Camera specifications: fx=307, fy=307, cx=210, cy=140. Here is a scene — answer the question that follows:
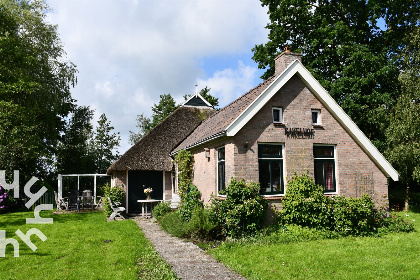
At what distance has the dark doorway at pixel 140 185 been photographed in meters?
18.3

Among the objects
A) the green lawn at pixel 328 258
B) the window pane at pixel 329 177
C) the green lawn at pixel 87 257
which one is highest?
the window pane at pixel 329 177

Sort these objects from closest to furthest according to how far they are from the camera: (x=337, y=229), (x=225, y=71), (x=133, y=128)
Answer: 1. (x=337, y=229)
2. (x=225, y=71)
3. (x=133, y=128)

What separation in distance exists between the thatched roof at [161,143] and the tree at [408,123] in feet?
38.6

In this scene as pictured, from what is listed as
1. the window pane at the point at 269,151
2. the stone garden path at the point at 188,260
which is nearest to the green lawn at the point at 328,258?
the stone garden path at the point at 188,260

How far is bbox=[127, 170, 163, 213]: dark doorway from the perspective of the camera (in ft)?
60.0

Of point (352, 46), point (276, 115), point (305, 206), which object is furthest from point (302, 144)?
point (352, 46)

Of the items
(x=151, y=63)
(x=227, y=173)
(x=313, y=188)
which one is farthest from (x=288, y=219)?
(x=151, y=63)

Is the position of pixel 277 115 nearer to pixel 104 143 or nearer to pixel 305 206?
pixel 305 206

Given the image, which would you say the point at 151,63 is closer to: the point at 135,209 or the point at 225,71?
the point at 225,71

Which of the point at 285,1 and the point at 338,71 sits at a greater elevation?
the point at 285,1

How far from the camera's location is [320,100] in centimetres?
1198

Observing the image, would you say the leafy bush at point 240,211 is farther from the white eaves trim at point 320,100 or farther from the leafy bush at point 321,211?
the white eaves trim at point 320,100

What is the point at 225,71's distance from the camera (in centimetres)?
1473

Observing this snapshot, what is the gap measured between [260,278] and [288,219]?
4.54 m
